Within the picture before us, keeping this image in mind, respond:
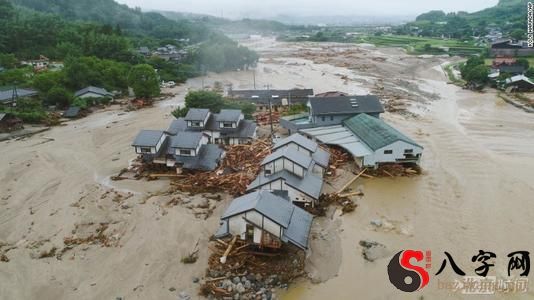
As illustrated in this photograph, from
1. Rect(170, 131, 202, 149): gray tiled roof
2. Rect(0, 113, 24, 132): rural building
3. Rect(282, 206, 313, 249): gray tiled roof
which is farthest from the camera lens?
Rect(0, 113, 24, 132): rural building

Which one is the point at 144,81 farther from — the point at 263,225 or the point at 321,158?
the point at 263,225

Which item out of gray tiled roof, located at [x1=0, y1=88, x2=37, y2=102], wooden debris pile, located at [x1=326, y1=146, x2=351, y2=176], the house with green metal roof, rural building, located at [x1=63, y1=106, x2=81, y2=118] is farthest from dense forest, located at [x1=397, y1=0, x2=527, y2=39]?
gray tiled roof, located at [x1=0, y1=88, x2=37, y2=102]

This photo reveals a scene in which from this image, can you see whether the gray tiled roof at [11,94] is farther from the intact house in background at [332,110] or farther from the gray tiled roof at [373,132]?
the gray tiled roof at [373,132]

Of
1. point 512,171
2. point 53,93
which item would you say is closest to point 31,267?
point 512,171

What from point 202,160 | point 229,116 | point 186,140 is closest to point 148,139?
point 186,140

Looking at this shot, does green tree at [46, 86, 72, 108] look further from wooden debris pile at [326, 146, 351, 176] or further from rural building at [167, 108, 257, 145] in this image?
wooden debris pile at [326, 146, 351, 176]

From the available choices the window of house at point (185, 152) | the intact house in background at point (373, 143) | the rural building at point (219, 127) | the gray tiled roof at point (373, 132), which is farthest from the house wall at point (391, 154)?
the window of house at point (185, 152)

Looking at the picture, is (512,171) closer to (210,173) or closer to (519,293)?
(519,293)
